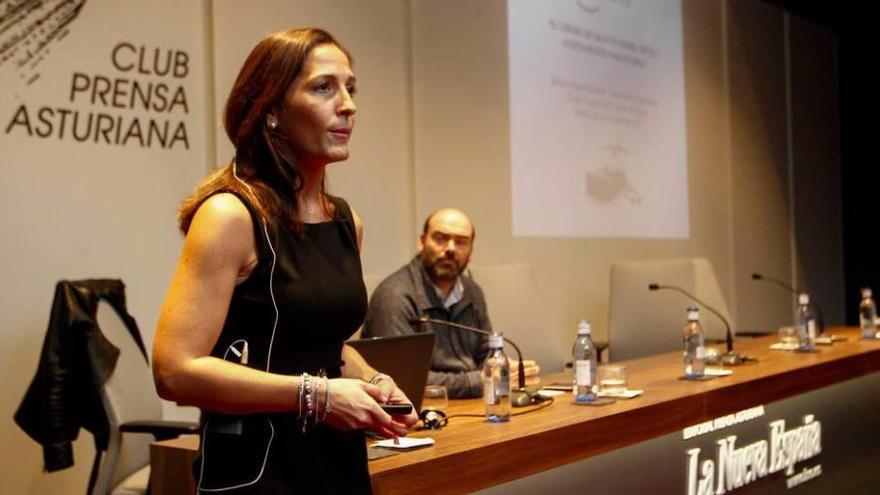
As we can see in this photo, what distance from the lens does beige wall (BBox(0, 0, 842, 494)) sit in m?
3.07

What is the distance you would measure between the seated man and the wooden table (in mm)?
316

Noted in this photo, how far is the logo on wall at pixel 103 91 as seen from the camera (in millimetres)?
2730

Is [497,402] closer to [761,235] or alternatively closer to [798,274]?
[761,235]

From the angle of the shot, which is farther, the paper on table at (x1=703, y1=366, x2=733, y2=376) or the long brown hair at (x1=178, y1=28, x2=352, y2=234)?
the paper on table at (x1=703, y1=366, x2=733, y2=376)

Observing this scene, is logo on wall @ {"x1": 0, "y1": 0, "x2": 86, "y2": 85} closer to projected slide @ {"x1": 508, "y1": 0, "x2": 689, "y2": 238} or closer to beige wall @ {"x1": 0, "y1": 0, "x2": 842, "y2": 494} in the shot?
beige wall @ {"x1": 0, "y1": 0, "x2": 842, "y2": 494}

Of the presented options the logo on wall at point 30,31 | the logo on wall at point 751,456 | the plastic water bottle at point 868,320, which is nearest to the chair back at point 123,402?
the logo on wall at point 30,31

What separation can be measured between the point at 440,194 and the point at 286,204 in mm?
2840

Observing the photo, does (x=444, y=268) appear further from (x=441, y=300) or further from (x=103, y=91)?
(x=103, y=91)

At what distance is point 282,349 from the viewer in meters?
1.22

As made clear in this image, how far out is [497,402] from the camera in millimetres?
2037

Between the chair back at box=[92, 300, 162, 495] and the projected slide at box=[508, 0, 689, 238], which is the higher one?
the projected slide at box=[508, 0, 689, 238]

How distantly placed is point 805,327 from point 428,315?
4.89ft

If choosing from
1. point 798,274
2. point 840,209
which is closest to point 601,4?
point 798,274

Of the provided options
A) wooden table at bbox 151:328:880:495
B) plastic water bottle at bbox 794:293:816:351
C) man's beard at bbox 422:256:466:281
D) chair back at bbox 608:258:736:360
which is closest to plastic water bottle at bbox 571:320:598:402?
wooden table at bbox 151:328:880:495
